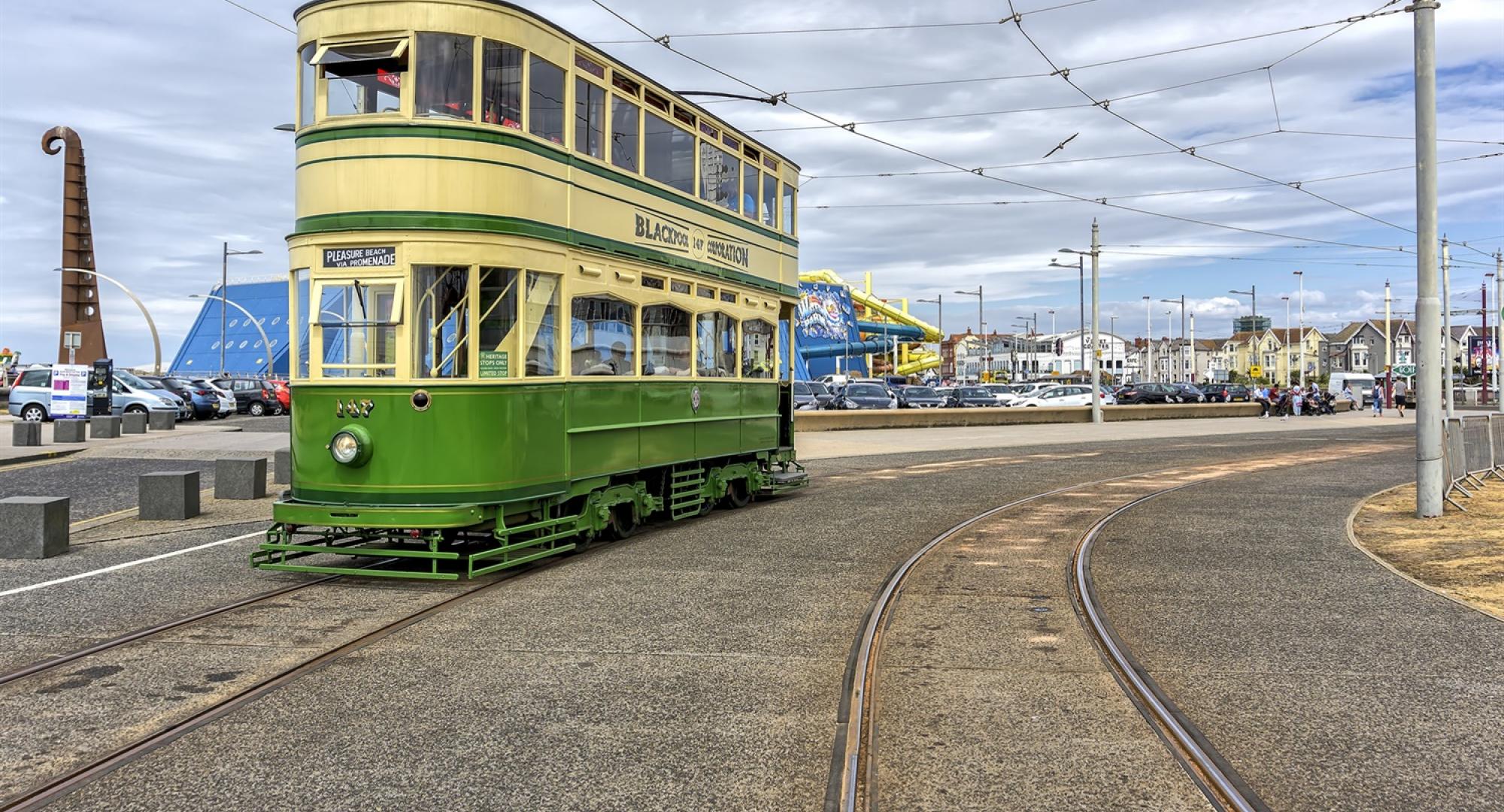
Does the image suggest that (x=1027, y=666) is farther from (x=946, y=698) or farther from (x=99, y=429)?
(x=99, y=429)

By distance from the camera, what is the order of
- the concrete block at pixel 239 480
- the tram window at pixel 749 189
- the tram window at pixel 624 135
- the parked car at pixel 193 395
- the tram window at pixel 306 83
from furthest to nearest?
the parked car at pixel 193 395 < the concrete block at pixel 239 480 < the tram window at pixel 749 189 < the tram window at pixel 624 135 < the tram window at pixel 306 83

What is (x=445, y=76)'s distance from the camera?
9.20 m

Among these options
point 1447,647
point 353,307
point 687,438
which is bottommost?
point 1447,647

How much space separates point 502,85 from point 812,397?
111ft

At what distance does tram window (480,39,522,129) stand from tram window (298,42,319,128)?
1330 millimetres

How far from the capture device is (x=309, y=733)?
5.35m

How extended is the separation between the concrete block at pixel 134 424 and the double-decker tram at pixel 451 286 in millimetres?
20888

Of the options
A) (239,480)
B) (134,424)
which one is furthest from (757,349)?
(134,424)

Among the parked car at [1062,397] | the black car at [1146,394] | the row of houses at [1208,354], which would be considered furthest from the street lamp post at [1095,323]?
the row of houses at [1208,354]

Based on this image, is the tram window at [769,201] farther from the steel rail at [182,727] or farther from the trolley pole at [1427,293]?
the steel rail at [182,727]

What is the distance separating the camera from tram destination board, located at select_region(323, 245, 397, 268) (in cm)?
900

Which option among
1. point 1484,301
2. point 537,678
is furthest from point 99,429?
→ point 1484,301

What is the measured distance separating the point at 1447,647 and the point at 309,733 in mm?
6447

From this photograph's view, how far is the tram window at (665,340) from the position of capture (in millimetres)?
11664
